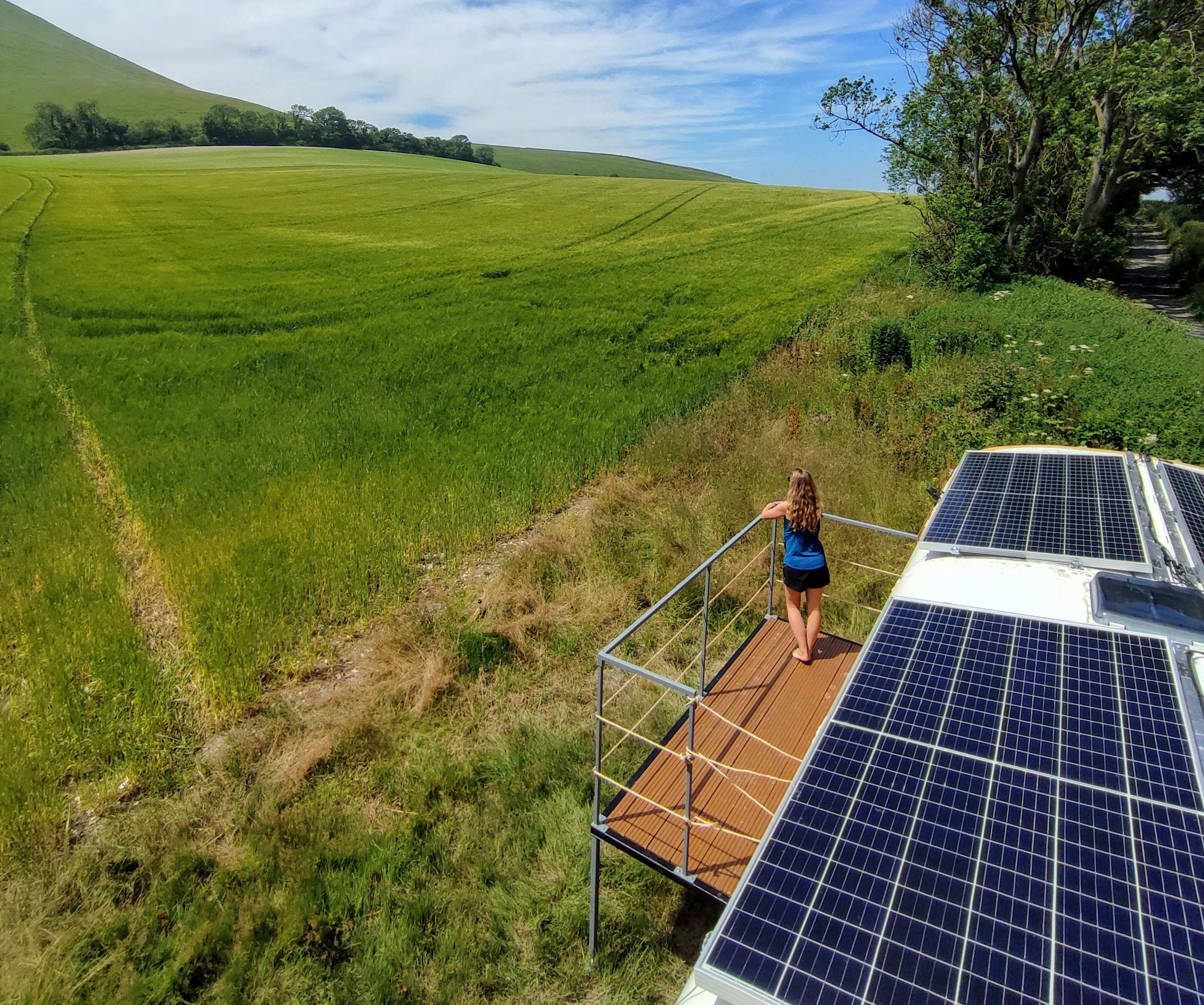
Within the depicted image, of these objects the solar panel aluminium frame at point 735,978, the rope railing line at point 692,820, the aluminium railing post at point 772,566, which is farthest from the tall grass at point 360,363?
the solar panel aluminium frame at point 735,978

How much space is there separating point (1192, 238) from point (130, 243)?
47.7m

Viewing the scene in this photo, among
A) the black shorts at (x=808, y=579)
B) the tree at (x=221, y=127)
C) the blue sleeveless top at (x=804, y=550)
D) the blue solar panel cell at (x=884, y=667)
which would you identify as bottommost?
the black shorts at (x=808, y=579)

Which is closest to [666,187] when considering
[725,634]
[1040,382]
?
[1040,382]

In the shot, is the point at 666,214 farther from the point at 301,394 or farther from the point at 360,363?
the point at 301,394

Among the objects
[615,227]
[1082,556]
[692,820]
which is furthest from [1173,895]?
[615,227]

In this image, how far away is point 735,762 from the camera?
4.62 meters

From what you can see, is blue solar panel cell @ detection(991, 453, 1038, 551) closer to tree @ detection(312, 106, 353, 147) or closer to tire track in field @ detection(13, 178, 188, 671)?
tire track in field @ detection(13, 178, 188, 671)

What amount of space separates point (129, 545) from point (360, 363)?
8393 millimetres

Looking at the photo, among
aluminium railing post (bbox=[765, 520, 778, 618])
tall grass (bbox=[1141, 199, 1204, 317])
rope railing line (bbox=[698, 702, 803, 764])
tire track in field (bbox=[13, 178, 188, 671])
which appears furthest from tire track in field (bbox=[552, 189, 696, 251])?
rope railing line (bbox=[698, 702, 803, 764])

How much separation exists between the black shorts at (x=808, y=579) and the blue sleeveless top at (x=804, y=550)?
0.03m

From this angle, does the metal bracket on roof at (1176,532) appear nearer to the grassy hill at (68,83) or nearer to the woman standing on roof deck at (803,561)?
A: the woman standing on roof deck at (803,561)

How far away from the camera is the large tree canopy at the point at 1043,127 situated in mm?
19594

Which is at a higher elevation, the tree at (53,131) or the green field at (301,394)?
the tree at (53,131)

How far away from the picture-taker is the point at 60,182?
46.2 m
